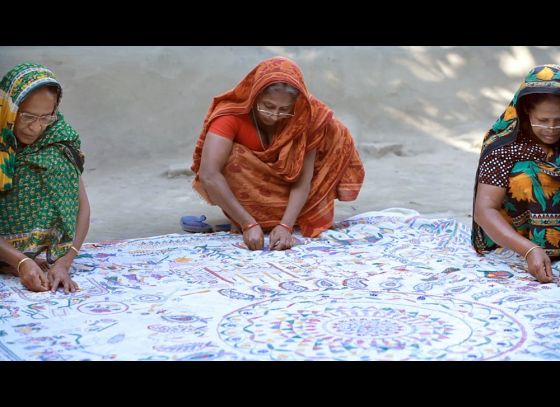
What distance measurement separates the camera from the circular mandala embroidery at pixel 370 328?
2717 millimetres

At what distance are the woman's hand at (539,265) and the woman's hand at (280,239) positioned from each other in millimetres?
1201

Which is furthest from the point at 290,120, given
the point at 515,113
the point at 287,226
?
the point at 515,113

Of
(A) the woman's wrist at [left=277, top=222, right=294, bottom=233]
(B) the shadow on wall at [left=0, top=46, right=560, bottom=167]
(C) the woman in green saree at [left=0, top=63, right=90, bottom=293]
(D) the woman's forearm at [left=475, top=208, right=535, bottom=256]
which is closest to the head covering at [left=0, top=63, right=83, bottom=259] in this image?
(C) the woman in green saree at [left=0, top=63, right=90, bottom=293]

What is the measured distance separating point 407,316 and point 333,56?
205 inches

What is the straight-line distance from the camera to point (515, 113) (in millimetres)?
3744

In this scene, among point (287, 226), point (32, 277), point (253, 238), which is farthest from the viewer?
point (287, 226)

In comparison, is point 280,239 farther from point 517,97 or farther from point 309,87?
point 309,87

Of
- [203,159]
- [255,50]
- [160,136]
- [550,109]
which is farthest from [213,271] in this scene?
[255,50]

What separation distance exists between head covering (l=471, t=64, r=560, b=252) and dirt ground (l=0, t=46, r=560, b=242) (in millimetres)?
964

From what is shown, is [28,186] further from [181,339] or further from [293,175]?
[293,175]

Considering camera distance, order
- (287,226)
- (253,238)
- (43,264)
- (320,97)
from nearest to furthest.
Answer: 1. (43,264)
2. (253,238)
3. (287,226)
4. (320,97)

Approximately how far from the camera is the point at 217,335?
Result: 113 inches

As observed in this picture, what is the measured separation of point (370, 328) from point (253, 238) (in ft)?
4.28

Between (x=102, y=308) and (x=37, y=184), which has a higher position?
(x=37, y=184)
